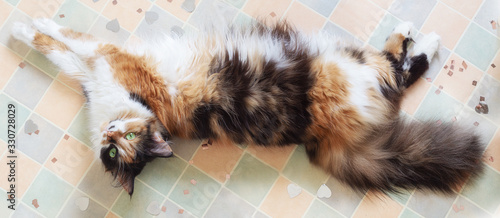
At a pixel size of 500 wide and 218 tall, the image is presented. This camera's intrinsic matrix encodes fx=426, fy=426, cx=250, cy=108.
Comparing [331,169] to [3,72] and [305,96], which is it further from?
[3,72]

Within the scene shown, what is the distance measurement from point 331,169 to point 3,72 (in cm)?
207

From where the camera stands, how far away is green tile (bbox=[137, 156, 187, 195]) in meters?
2.61

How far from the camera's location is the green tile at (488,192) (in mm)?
2586

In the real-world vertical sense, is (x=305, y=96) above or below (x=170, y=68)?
above

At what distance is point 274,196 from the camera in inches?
102

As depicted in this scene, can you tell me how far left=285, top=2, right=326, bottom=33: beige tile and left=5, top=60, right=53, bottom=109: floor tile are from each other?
157 centimetres

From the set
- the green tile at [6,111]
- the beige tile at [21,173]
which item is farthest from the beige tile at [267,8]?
the beige tile at [21,173]

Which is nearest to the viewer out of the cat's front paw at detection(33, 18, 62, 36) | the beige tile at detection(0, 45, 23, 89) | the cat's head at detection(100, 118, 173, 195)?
the cat's head at detection(100, 118, 173, 195)

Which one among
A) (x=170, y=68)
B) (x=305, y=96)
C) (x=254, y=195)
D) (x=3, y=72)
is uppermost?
(x=305, y=96)

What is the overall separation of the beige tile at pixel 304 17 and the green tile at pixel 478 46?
34.3 inches

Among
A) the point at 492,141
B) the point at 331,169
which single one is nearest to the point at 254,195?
the point at 331,169

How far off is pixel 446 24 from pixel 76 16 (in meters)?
2.31

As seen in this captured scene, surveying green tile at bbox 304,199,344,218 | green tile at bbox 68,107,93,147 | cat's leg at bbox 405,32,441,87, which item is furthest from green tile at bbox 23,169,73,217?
cat's leg at bbox 405,32,441,87

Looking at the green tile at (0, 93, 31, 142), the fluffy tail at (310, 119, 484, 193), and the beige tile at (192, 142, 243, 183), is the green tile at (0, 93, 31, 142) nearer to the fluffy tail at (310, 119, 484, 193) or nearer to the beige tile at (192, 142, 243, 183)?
the beige tile at (192, 142, 243, 183)
